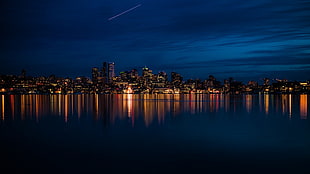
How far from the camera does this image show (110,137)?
20.4 meters

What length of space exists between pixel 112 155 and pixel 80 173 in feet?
10.9

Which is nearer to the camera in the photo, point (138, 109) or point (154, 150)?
point (154, 150)

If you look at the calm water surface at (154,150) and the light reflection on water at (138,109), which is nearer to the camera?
the calm water surface at (154,150)

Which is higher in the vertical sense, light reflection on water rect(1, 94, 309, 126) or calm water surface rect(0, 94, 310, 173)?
calm water surface rect(0, 94, 310, 173)

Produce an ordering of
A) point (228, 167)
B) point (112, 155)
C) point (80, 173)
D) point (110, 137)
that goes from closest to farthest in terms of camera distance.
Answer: point (80, 173)
point (228, 167)
point (112, 155)
point (110, 137)

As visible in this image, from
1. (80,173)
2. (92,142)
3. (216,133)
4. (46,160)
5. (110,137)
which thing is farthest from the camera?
(216,133)

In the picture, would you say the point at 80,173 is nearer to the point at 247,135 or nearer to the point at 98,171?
the point at 98,171

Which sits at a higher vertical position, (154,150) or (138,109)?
(154,150)

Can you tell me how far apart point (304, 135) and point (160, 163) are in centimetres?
1272

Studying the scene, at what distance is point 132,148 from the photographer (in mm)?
16891

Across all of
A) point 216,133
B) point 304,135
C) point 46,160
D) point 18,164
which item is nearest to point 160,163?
point 46,160

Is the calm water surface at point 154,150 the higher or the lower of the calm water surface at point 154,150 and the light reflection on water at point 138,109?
the higher

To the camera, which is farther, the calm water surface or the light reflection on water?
the light reflection on water

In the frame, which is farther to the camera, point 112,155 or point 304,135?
point 304,135
